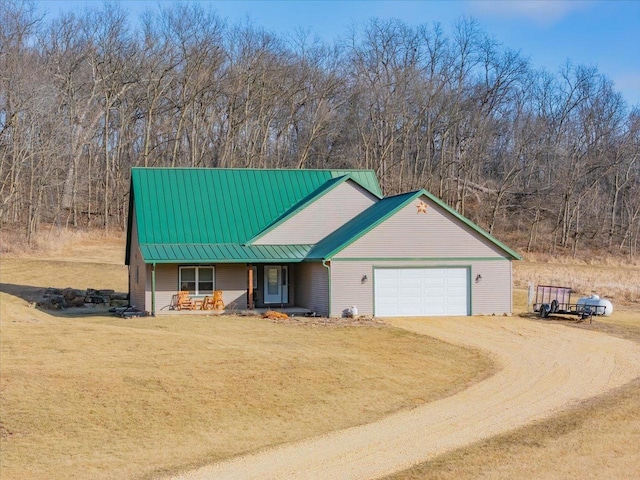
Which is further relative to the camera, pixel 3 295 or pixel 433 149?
pixel 433 149

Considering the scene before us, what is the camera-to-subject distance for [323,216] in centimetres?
3472

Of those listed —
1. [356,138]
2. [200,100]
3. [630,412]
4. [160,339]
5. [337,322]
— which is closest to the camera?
[630,412]

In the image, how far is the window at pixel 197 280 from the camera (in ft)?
106

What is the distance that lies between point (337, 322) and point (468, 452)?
1574 cm

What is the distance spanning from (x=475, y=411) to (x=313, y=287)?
1622 cm

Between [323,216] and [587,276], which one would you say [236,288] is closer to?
[323,216]

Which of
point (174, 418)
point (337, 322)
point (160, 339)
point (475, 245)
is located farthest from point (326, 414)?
point (475, 245)

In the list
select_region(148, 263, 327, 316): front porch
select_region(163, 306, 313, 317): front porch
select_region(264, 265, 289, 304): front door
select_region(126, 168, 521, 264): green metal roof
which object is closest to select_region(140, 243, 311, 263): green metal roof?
select_region(126, 168, 521, 264): green metal roof

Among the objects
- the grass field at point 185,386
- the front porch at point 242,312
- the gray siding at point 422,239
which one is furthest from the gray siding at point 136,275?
the gray siding at point 422,239

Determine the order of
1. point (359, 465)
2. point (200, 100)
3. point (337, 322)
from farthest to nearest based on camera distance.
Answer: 1. point (200, 100)
2. point (337, 322)
3. point (359, 465)

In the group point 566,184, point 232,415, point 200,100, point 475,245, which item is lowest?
point 232,415

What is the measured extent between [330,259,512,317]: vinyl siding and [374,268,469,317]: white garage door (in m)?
0.26

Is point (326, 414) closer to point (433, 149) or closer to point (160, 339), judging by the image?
point (160, 339)

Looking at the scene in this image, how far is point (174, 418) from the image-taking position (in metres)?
16.4
